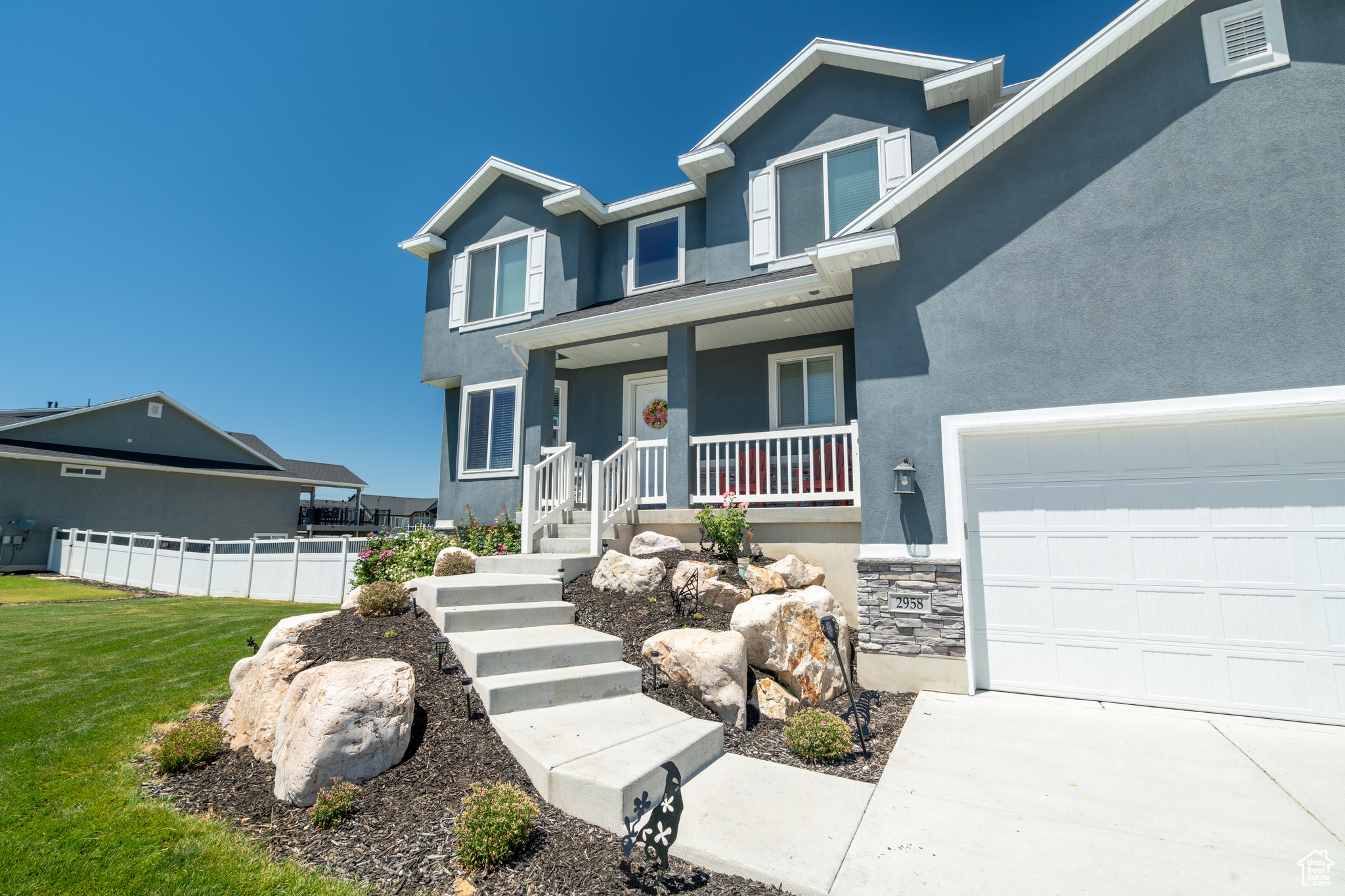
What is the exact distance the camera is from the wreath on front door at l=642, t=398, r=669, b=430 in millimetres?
11211

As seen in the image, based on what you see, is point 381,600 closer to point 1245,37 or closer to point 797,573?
point 797,573

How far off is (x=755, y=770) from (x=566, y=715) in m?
1.36

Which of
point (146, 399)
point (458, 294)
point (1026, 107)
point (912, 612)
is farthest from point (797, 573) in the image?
point (146, 399)

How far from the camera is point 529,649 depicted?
4.79 meters

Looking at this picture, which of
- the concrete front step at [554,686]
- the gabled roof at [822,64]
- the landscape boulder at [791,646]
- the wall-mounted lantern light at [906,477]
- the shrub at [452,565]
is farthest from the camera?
the gabled roof at [822,64]

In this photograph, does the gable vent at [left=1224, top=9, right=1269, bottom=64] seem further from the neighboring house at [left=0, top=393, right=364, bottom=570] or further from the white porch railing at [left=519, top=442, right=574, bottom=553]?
the neighboring house at [left=0, top=393, right=364, bottom=570]

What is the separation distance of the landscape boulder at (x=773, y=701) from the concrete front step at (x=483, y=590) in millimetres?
2399

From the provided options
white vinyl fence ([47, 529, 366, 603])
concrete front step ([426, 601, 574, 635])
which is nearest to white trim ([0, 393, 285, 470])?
white vinyl fence ([47, 529, 366, 603])

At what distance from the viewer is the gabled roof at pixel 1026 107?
5.53 m

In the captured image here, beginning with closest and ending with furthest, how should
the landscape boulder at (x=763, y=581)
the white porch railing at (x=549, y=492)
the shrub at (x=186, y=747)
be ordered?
the shrub at (x=186, y=747)
the landscape boulder at (x=763, y=581)
the white porch railing at (x=549, y=492)

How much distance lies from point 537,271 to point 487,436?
11.1 feet

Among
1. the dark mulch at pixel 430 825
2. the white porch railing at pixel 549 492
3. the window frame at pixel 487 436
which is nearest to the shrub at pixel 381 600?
the dark mulch at pixel 430 825

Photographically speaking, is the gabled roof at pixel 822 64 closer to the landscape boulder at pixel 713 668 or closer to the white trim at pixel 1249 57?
the white trim at pixel 1249 57

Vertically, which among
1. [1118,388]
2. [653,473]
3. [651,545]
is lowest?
[651,545]
